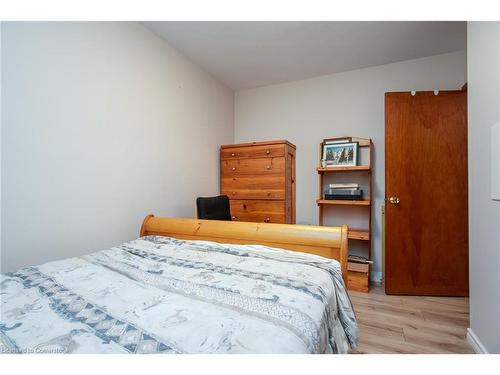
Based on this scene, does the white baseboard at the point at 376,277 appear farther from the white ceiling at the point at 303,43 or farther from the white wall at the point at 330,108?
the white ceiling at the point at 303,43

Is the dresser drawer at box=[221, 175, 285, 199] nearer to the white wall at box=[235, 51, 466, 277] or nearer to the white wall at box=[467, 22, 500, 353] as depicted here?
the white wall at box=[235, 51, 466, 277]

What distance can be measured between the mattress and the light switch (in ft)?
3.02

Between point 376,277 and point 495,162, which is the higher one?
point 495,162

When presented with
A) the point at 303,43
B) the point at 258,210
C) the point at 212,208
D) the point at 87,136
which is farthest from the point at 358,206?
the point at 87,136

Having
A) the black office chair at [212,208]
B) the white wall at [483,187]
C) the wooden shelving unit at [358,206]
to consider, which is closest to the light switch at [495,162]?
the white wall at [483,187]

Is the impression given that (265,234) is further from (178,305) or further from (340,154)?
(340,154)

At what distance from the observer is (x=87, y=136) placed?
1614 millimetres

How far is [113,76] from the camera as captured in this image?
5.87ft

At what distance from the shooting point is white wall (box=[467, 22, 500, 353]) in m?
1.24

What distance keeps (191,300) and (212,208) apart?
59.0 inches

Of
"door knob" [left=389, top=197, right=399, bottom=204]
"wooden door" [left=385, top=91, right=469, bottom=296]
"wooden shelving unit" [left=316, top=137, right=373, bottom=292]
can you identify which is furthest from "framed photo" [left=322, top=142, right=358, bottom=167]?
"door knob" [left=389, top=197, right=399, bottom=204]

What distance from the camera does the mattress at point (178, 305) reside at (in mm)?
578
